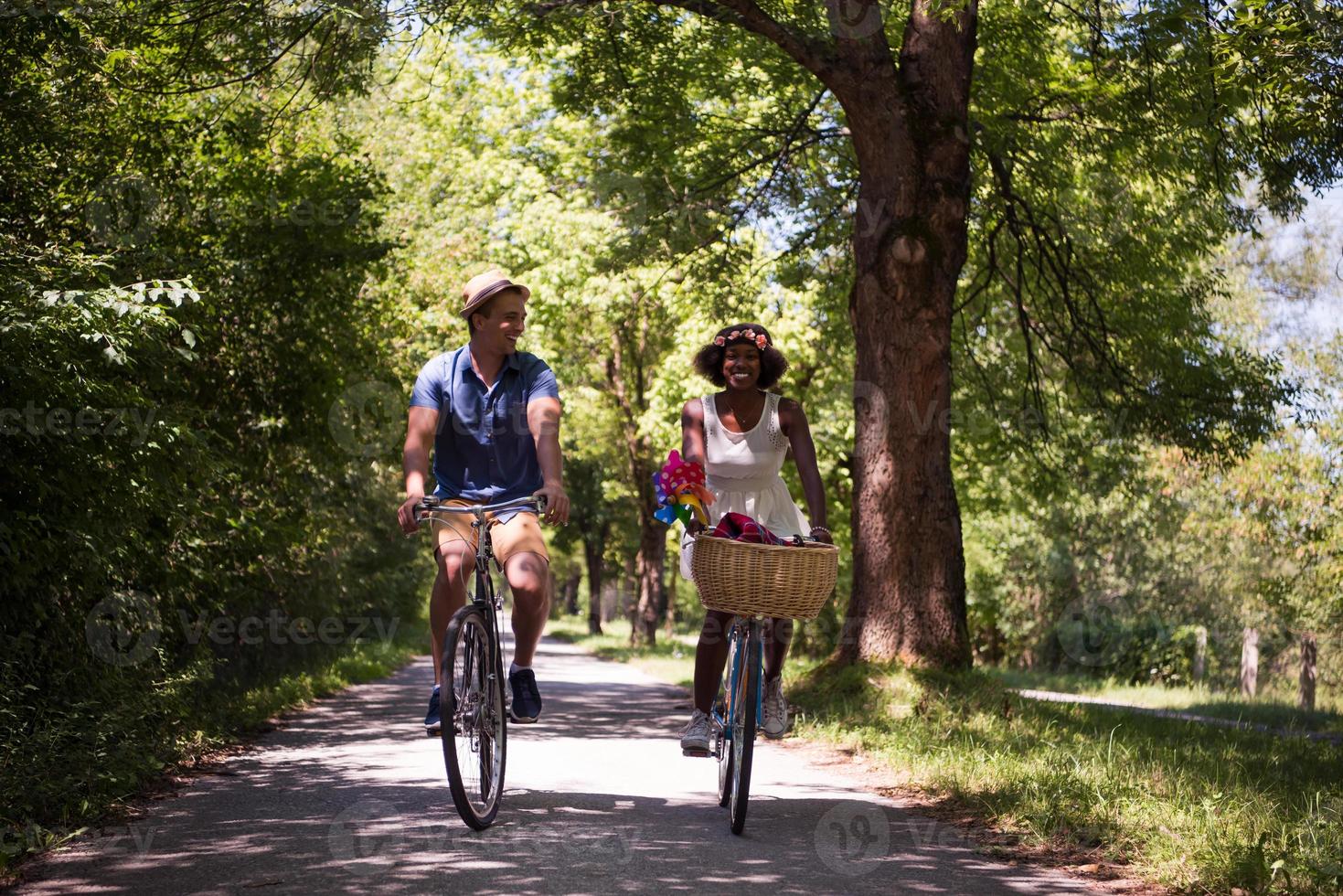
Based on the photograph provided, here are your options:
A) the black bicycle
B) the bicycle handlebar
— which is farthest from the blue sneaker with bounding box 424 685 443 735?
the bicycle handlebar

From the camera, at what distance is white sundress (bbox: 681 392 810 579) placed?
6.75m

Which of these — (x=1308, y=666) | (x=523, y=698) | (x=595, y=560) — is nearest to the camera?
Answer: (x=523, y=698)

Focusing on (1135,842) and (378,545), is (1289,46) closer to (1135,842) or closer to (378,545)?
(1135,842)

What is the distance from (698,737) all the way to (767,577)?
113 cm

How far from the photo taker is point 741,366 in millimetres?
6750

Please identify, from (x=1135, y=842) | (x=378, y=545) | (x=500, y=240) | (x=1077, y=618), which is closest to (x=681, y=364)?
(x=500, y=240)

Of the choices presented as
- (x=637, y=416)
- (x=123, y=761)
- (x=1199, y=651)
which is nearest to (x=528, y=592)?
(x=123, y=761)

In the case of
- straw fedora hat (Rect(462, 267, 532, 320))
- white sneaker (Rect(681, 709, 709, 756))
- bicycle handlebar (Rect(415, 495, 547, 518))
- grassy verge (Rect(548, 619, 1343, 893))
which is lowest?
grassy verge (Rect(548, 619, 1343, 893))

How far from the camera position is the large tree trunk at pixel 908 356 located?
461 inches

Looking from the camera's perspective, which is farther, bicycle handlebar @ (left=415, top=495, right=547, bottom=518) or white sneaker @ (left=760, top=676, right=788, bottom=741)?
white sneaker @ (left=760, top=676, right=788, bottom=741)

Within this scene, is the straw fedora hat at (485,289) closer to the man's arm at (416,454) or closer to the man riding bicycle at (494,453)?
the man riding bicycle at (494,453)

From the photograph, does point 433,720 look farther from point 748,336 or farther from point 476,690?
point 748,336

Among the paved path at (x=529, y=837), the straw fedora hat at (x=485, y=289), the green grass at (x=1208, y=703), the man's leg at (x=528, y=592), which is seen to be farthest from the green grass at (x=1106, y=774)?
the green grass at (x=1208, y=703)

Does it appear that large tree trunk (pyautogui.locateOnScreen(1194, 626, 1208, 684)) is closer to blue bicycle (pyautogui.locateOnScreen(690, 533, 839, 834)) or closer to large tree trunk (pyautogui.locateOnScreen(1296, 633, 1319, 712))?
large tree trunk (pyautogui.locateOnScreen(1296, 633, 1319, 712))
